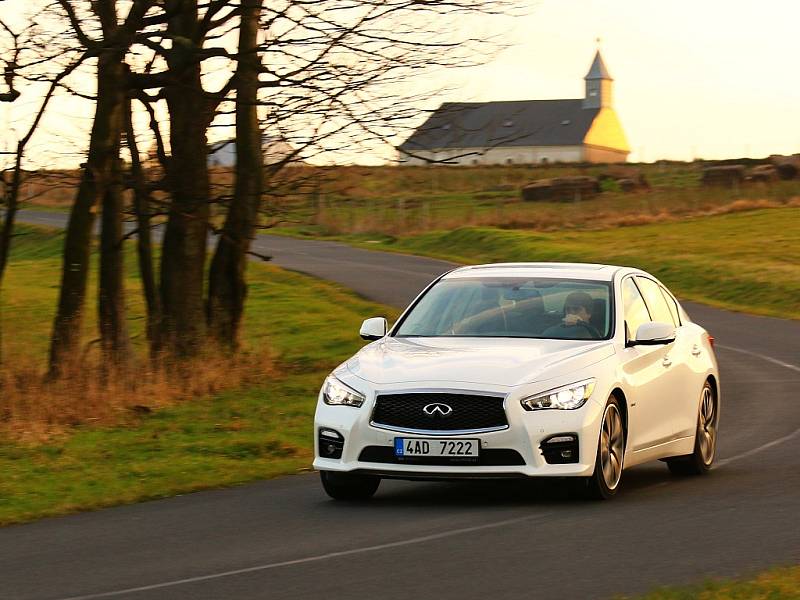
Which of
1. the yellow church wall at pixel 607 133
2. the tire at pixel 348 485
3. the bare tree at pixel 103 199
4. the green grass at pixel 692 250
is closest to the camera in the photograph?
the tire at pixel 348 485

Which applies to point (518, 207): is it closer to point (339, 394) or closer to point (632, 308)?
point (632, 308)

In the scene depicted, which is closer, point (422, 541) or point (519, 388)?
point (422, 541)

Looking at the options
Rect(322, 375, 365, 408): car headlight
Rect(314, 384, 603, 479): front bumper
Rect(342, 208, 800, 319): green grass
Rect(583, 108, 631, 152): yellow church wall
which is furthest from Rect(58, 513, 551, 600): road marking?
Rect(583, 108, 631, 152): yellow church wall

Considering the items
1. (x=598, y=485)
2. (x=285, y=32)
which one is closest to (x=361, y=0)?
(x=285, y=32)

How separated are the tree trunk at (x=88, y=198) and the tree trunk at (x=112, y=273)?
0.63ft

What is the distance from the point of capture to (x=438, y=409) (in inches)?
385

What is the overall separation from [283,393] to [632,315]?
7601mm

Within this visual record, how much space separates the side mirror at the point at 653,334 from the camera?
425 inches

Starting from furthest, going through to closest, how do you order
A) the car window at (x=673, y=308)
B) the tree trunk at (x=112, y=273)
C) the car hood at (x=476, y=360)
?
the tree trunk at (x=112, y=273)
the car window at (x=673, y=308)
the car hood at (x=476, y=360)

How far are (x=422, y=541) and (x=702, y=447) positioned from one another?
4.03 metres

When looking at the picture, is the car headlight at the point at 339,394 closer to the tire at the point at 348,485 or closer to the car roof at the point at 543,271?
the tire at the point at 348,485

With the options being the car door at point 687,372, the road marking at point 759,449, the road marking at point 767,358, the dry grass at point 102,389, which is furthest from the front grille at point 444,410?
the road marking at point 767,358

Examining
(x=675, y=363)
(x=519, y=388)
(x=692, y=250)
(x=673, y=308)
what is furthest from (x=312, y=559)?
(x=692, y=250)

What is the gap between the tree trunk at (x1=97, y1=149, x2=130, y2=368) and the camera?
19.2 meters
